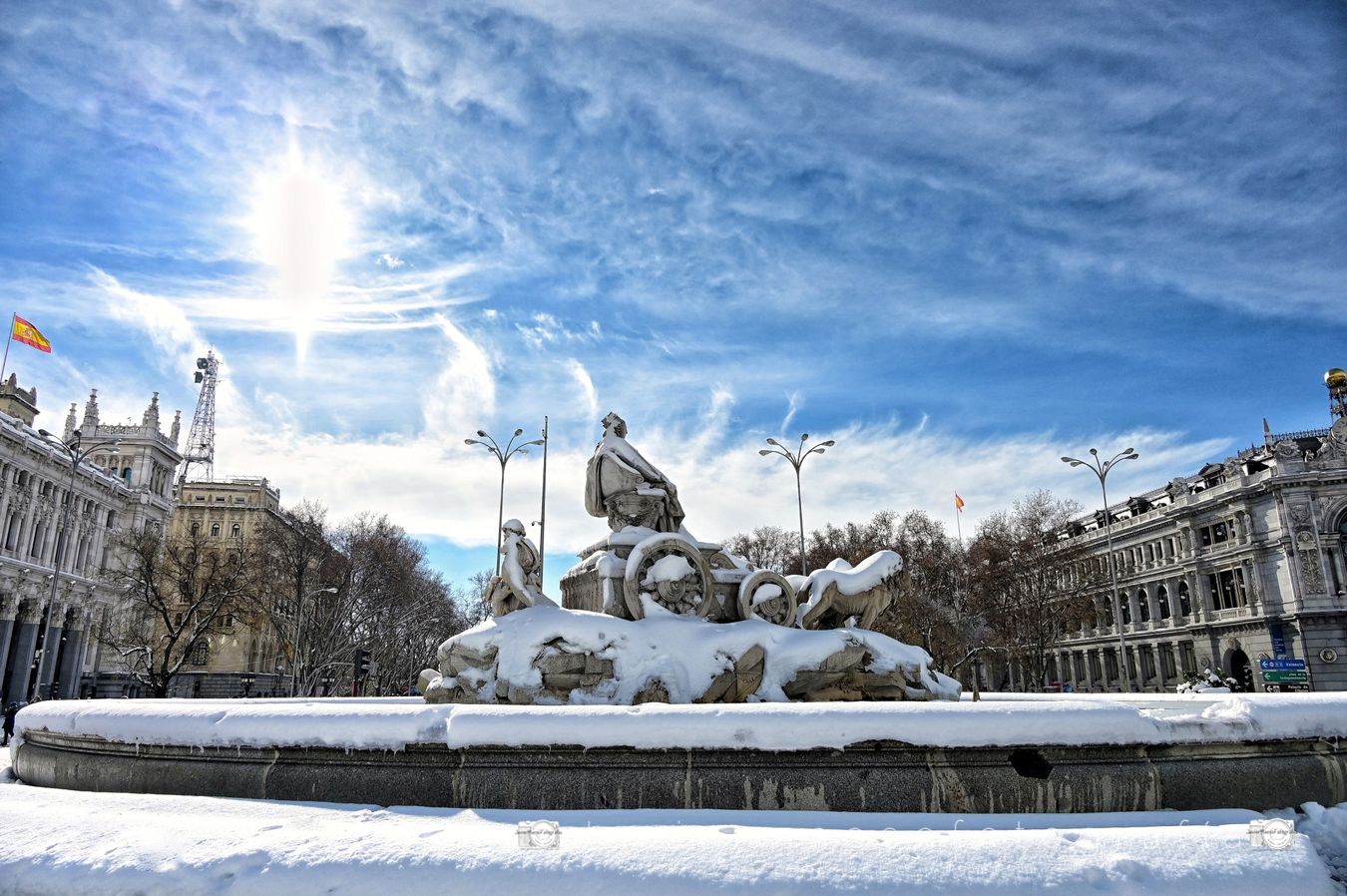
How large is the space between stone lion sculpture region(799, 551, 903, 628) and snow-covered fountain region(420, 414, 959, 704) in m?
0.01

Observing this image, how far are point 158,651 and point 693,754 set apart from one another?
4767 cm

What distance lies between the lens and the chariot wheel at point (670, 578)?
374 inches

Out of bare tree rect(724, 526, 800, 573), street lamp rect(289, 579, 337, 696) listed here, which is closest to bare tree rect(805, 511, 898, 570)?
bare tree rect(724, 526, 800, 573)

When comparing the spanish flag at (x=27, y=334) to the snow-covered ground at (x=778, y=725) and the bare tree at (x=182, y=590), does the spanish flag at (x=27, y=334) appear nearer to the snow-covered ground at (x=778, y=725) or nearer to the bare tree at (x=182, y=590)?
the bare tree at (x=182, y=590)

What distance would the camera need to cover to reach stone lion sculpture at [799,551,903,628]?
32.0 feet

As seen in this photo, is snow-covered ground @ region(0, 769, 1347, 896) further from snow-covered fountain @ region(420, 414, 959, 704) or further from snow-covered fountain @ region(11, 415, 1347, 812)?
snow-covered fountain @ region(420, 414, 959, 704)


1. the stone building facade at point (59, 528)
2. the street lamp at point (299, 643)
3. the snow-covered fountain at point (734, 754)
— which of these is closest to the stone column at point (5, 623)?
the stone building facade at point (59, 528)

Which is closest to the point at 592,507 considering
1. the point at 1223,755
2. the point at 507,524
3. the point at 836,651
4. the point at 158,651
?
the point at 507,524

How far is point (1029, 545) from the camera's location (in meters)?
40.0

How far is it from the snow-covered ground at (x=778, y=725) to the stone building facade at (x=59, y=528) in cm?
4062

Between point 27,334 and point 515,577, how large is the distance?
137 feet

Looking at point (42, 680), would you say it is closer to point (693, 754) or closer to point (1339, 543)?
point (693, 754)

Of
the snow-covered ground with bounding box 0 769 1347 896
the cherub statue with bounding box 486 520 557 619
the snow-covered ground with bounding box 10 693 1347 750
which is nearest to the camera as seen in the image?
the snow-covered ground with bounding box 0 769 1347 896

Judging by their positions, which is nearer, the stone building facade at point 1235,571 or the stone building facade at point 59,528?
the stone building facade at point 59,528
